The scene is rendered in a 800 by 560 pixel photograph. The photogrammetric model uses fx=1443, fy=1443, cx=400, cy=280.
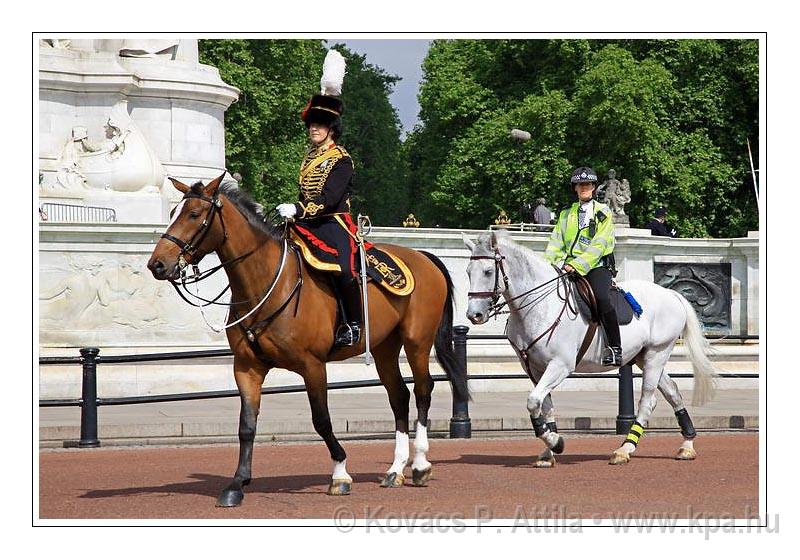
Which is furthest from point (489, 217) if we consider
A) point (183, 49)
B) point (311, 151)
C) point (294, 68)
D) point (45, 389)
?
point (311, 151)

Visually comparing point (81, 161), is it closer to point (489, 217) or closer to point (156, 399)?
point (156, 399)

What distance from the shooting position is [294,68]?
171ft

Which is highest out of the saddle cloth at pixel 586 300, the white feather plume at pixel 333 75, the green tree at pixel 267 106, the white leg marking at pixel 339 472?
the green tree at pixel 267 106

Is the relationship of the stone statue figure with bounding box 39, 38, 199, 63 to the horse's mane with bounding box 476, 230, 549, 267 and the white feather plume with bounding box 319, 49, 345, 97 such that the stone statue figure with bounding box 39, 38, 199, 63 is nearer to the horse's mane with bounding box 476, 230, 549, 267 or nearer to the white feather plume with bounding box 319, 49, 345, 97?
the horse's mane with bounding box 476, 230, 549, 267

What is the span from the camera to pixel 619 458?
13.4m

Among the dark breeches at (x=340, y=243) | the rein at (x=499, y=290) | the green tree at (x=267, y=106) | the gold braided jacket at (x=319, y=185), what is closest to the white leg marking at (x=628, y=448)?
the rein at (x=499, y=290)

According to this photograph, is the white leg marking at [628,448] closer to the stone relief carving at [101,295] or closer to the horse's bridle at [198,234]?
the horse's bridle at [198,234]

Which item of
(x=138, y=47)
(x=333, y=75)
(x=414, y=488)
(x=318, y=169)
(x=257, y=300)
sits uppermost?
(x=138, y=47)

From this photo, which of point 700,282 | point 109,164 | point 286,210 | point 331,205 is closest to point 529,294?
point 331,205

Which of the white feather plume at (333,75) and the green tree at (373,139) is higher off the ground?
the green tree at (373,139)

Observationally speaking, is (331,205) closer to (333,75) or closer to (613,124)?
(333,75)

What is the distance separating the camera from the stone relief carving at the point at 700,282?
26.4 meters

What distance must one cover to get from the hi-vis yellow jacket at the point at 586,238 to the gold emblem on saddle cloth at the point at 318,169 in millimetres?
2921

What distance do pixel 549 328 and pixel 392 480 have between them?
2.48 metres
